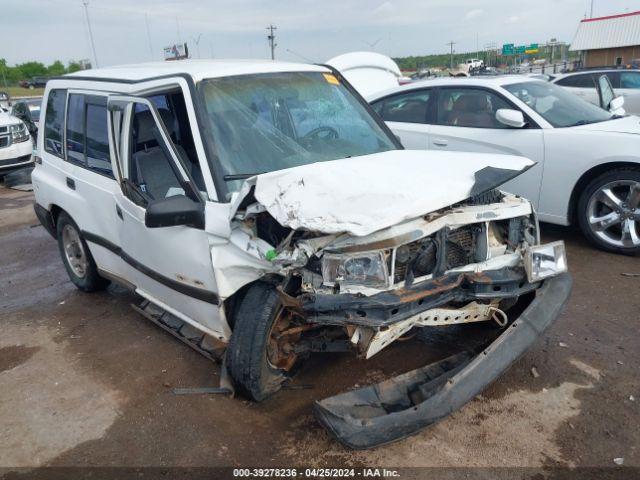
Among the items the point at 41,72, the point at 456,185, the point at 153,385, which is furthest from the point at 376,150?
the point at 41,72

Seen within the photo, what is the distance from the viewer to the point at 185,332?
368cm

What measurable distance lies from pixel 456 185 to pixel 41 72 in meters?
76.0

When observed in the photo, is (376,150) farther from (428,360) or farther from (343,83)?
(428,360)

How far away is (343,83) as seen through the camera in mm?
4191

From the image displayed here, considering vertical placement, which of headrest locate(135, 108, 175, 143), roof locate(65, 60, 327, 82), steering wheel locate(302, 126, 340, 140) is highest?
roof locate(65, 60, 327, 82)

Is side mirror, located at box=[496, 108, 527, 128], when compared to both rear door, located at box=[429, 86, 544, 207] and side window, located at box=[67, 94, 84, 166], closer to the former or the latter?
rear door, located at box=[429, 86, 544, 207]

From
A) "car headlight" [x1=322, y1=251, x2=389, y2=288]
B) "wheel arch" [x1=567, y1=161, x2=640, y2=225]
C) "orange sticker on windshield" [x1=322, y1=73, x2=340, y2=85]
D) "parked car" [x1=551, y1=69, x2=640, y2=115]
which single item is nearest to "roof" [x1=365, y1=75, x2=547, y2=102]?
"wheel arch" [x1=567, y1=161, x2=640, y2=225]

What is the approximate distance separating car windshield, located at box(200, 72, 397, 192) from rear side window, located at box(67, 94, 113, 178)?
1.14 metres

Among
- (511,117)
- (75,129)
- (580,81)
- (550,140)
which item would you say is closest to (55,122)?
(75,129)

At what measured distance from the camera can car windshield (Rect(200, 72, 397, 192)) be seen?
10.4ft

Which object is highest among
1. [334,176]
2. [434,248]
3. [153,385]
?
[334,176]

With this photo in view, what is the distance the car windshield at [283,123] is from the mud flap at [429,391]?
1.37m

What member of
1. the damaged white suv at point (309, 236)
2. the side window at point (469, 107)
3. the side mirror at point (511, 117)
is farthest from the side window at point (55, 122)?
the side mirror at point (511, 117)

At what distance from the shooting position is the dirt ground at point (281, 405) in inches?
105
